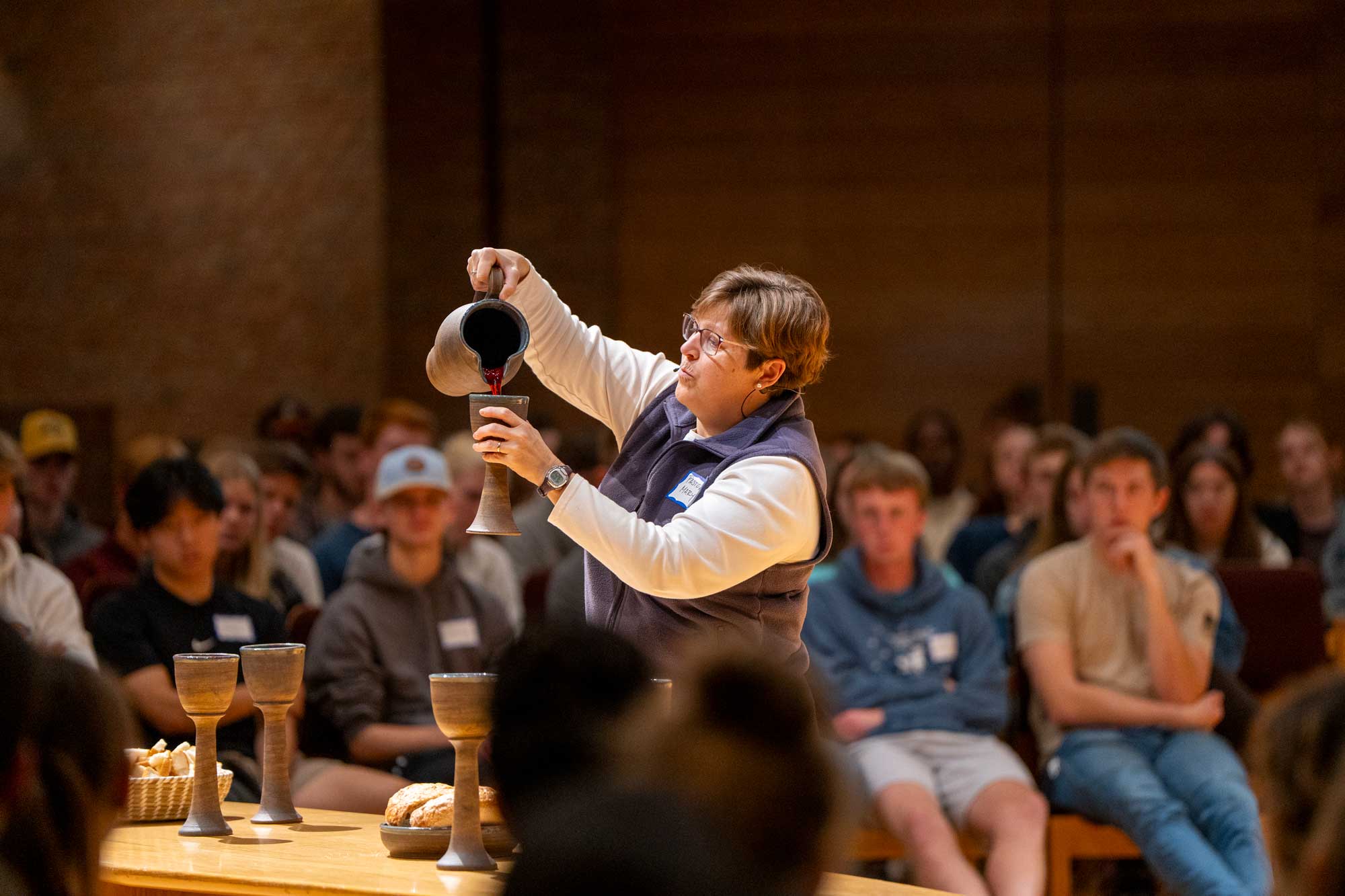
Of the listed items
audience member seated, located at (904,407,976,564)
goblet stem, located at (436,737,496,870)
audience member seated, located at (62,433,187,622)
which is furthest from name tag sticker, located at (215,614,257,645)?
audience member seated, located at (904,407,976,564)

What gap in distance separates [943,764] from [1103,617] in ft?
1.84

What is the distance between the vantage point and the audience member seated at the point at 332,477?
17.9 ft

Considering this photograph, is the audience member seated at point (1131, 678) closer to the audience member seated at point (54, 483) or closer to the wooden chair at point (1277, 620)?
the wooden chair at point (1277, 620)

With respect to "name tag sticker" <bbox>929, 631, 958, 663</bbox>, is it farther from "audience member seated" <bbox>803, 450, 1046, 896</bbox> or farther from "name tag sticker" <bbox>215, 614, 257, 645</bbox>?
"name tag sticker" <bbox>215, 614, 257, 645</bbox>

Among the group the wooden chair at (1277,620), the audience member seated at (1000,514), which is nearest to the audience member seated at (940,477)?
the audience member seated at (1000,514)

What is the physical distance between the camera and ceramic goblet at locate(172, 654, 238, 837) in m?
2.07

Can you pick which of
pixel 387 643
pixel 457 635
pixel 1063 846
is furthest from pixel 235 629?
pixel 1063 846

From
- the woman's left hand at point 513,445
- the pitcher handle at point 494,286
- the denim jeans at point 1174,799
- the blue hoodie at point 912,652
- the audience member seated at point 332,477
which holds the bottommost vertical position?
the denim jeans at point 1174,799

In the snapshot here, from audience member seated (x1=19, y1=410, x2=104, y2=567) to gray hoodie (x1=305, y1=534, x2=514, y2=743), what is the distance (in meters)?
1.93

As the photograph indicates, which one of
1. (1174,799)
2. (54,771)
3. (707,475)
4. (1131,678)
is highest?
(707,475)

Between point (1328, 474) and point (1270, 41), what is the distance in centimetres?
235

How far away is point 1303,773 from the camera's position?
0.80 meters

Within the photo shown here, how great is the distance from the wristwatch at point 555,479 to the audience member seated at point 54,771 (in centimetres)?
112

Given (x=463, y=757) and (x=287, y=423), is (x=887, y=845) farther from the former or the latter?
(x=287, y=423)
